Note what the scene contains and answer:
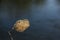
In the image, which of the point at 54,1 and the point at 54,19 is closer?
the point at 54,19

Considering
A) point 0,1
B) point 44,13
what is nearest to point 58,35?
point 44,13

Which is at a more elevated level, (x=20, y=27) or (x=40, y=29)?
(x=20, y=27)

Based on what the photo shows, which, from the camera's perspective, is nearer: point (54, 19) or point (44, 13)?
point (54, 19)

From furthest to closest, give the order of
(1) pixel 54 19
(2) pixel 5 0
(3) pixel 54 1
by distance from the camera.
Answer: (2) pixel 5 0, (3) pixel 54 1, (1) pixel 54 19

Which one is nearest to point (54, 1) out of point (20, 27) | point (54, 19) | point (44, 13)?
point (44, 13)

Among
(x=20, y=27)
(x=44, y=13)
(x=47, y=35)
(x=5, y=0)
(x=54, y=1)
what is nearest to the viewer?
(x=20, y=27)

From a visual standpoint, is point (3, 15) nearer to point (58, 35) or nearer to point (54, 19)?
point (54, 19)

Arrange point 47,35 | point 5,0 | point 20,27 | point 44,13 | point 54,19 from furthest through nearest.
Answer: point 5,0, point 44,13, point 54,19, point 47,35, point 20,27

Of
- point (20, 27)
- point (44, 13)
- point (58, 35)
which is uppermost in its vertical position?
point (20, 27)

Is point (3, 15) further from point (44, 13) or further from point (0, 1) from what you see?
point (0, 1)
